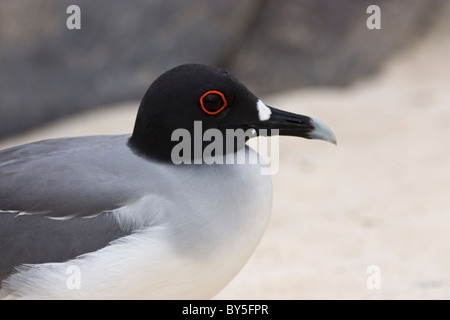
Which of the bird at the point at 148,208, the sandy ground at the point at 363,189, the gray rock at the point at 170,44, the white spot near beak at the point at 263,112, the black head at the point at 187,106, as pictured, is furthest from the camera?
the gray rock at the point at 170,44

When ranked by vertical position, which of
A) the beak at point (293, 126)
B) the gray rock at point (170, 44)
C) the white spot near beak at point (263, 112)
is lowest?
the beak at point (293, 126)

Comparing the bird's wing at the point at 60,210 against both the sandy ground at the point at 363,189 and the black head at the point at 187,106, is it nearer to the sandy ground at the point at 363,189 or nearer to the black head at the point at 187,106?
the black head at the point at 187,106

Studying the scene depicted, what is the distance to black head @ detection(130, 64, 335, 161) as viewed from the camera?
8.59 ft

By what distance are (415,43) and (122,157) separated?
5.05 metres

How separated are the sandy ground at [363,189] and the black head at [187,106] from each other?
107cm

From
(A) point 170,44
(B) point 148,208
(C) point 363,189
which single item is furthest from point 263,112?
(A) point 170,44

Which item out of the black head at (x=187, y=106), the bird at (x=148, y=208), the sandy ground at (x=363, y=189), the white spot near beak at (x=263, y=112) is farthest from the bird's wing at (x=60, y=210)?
the sandy ground at (x=363, y=189)

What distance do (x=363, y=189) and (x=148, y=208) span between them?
8.44 ft

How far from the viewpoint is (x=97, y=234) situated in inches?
99.2

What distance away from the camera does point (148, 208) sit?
8.25 feet

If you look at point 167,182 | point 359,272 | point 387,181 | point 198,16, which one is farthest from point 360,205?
point 198,16

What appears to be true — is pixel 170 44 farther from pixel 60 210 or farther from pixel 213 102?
pixel 60 210

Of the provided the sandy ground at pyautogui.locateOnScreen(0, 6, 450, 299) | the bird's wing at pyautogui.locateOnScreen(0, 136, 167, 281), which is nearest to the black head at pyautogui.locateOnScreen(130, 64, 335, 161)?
the bird's wing at pyautogui.locateOnScreen(0, 136, 167, 281)

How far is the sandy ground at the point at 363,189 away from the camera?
3.63 metres
